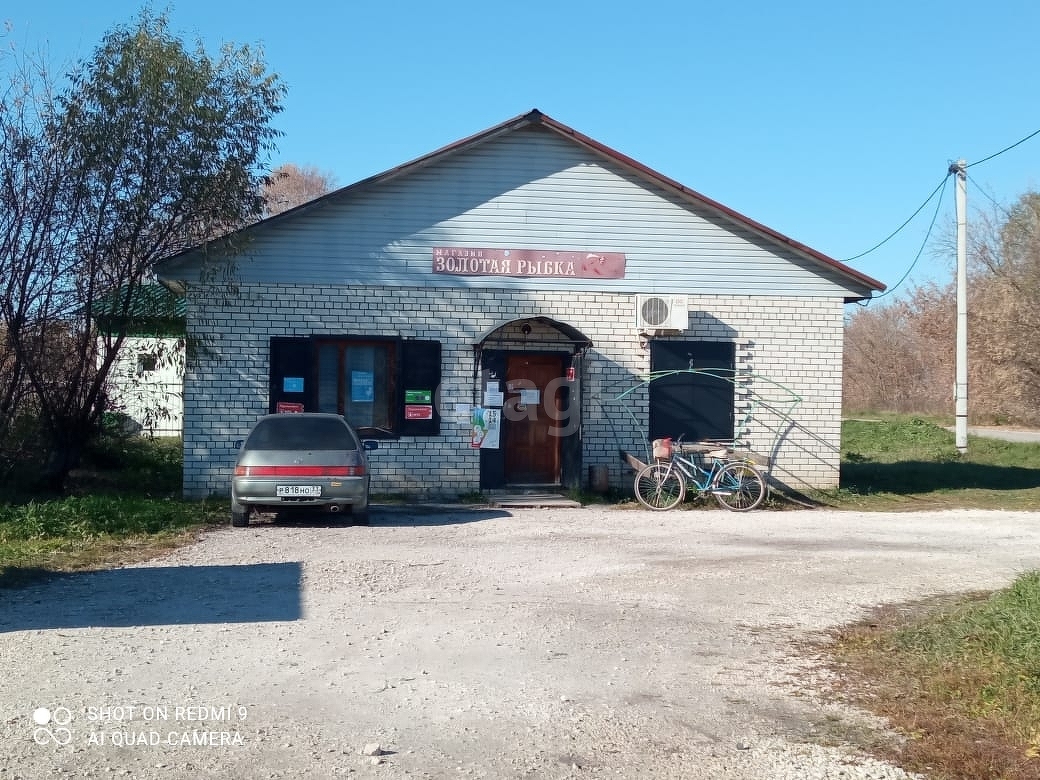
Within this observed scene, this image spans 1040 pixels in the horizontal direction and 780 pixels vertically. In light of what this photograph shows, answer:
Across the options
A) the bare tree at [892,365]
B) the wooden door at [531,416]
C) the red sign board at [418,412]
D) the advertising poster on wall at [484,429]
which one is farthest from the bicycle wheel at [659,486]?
the bare tree at [892,365]

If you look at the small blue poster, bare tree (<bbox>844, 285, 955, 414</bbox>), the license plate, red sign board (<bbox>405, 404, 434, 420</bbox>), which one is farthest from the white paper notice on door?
bare tree (<bbox>844, 285, 955, 414</bbox>)

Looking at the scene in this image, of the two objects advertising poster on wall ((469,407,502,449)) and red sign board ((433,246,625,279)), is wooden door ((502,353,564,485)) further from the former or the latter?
red sign board ((433,246,625,279))

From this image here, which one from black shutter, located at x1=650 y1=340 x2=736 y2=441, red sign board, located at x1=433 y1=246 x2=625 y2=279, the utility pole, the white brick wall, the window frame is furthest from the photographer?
the utility pole

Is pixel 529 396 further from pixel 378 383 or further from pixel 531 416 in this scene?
pixel 378 383

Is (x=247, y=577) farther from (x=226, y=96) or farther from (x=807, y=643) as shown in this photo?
(x=226, y=96)

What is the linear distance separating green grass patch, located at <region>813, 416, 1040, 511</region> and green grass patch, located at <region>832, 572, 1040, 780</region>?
30.5 feet

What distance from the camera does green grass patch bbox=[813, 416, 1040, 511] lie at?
1706cm

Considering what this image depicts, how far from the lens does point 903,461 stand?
2412 centimetres

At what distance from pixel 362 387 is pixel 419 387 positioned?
0.91 m

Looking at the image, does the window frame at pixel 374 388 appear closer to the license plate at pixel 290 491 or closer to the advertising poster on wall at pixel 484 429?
the advertising poster on wall at pixel 484 429

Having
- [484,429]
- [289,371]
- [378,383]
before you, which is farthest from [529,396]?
[289,371]

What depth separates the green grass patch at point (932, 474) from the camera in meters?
17.1

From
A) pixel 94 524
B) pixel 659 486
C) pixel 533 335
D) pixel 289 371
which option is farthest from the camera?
pixel 533 335

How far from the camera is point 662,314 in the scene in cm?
1639
